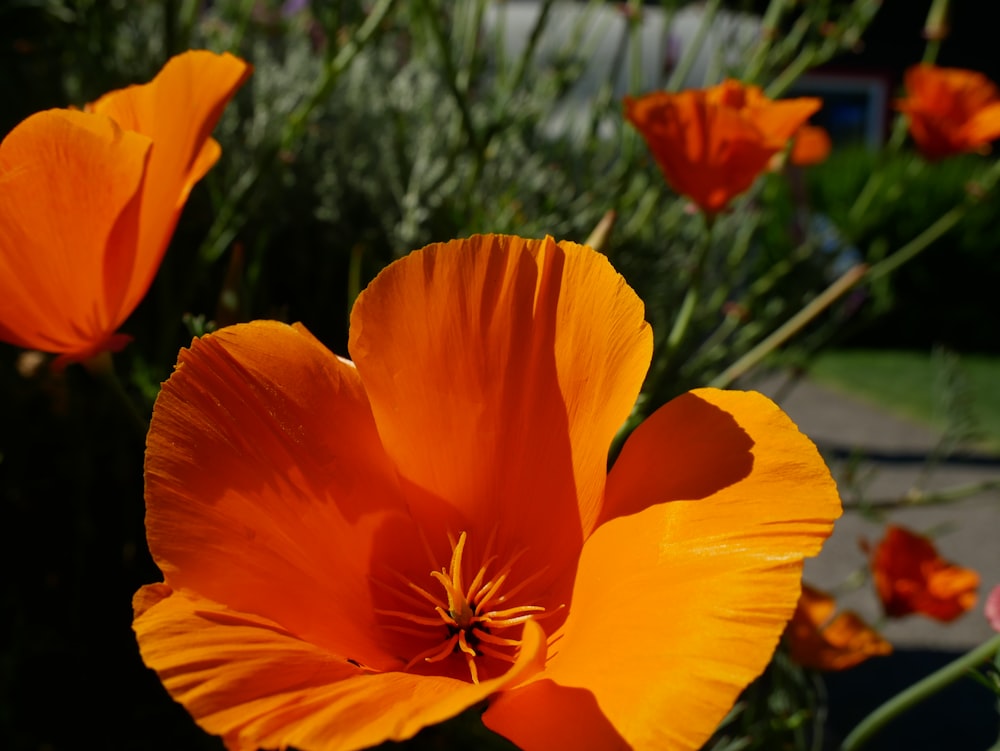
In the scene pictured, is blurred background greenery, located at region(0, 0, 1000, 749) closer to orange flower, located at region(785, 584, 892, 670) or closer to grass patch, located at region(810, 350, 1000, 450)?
orange flower, located at region(785, 584, 892, 670)

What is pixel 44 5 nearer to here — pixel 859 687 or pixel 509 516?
pixel 509 516

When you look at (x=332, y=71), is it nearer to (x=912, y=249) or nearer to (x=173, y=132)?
(x=173, y=132)

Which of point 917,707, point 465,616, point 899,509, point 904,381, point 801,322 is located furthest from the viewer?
point 904,381

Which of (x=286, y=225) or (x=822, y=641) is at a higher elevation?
(x=286, y=225)

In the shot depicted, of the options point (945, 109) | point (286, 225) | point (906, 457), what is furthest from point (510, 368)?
point (906, 457)

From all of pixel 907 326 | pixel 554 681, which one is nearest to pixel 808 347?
pixel 554 681

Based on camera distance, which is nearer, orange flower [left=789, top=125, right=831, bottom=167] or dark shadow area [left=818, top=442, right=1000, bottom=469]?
orange flower [left=789, top=125, right=831, bottom=167]

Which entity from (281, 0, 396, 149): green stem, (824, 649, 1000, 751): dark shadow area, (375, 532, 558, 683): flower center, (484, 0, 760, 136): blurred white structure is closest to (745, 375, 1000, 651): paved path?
(824, 649, 1000, 751): dark shadow area
